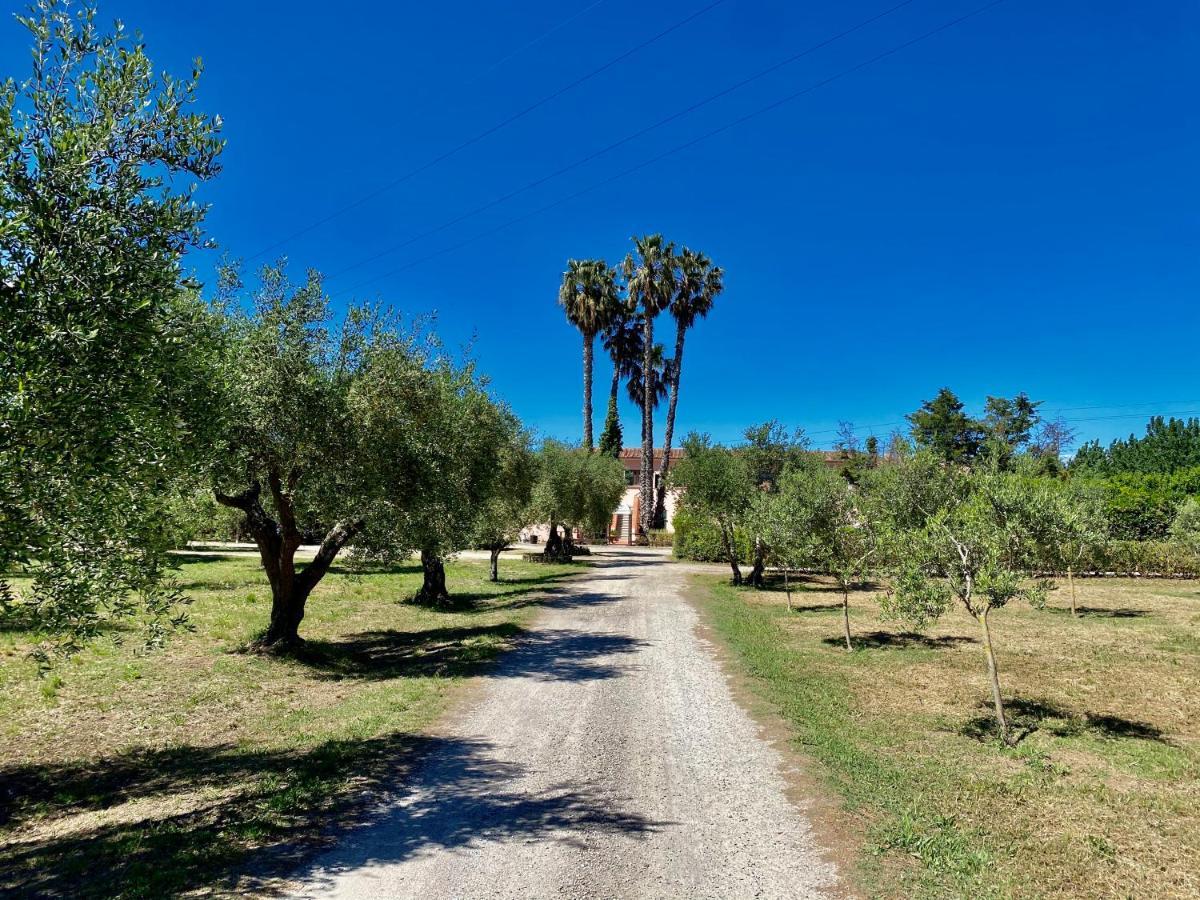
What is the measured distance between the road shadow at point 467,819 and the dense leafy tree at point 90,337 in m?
3.74

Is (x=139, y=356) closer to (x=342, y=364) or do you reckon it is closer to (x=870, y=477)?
(x=342, y=364)

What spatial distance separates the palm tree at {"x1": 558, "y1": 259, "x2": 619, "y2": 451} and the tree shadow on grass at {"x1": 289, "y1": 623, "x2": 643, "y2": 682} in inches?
1331

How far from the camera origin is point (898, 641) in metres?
19.1

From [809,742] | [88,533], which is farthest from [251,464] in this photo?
[809,742]

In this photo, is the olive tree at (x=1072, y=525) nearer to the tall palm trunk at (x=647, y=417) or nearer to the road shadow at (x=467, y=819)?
the road shadow at (x=467, y=819)

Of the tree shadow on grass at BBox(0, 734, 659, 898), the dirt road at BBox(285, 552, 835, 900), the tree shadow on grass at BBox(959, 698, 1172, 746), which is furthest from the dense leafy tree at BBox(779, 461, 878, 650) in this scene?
the tree shadow on grass at BBox(0, 734, 659, 898)

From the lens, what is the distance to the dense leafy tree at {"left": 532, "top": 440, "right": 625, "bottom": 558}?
39.0 metres

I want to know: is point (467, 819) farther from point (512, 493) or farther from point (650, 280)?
point (650, 280)

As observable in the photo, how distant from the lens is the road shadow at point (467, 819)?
6.61 m

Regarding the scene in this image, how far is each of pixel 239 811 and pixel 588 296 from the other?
45.7 meters

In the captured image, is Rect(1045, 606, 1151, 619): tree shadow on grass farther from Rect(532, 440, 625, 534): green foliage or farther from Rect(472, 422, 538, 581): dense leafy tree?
Rect(532, 440, 625, 534): green foliage

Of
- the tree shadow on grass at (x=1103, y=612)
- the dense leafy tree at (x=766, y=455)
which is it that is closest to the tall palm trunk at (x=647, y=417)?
the dense leafy tree at (x=766, y=455)

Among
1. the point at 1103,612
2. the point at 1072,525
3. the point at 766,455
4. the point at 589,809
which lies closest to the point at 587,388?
the point at 766,455

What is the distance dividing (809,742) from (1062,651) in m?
12.4
